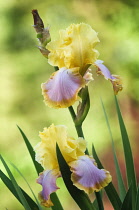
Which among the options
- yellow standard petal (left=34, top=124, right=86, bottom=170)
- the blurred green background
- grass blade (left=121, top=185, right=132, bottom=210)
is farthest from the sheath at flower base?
the blurred green background

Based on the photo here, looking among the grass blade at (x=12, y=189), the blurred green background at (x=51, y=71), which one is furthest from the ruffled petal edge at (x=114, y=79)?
the blurred green background at (x=51, y=71)

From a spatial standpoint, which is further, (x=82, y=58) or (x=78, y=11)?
(x=78, y=11)

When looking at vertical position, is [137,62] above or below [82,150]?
below

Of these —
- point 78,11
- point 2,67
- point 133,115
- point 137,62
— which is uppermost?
point 78,11

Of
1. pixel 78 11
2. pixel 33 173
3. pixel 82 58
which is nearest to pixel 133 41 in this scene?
pixel 78 11

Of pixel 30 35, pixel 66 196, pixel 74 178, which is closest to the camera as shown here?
pixel 74 178

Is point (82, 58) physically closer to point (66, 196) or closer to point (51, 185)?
point (51, 185)

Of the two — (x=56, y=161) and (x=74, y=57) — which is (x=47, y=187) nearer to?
(x=56, y=161)
